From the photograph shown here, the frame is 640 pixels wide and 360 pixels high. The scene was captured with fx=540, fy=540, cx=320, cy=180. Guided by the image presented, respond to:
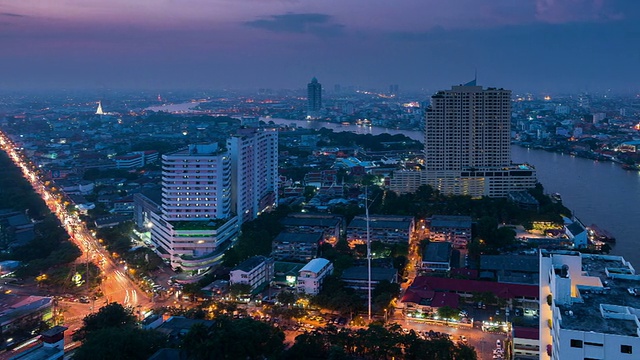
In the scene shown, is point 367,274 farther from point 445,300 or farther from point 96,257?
point 96,257

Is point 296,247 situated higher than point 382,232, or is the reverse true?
point 382,232

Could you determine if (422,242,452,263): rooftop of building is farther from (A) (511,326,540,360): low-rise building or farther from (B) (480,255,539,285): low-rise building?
(A) (511,326,540,360): low-rise building

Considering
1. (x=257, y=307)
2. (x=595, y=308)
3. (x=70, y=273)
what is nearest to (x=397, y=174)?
(x=257, y=307)

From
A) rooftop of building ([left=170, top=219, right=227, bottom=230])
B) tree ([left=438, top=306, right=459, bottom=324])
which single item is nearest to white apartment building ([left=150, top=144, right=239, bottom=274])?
rooftop of building ([left=170, top=219, right=227, bottom=230])

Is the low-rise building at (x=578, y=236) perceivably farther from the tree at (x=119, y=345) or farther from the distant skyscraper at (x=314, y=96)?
the distant skyscraper at (x=314, y=96)

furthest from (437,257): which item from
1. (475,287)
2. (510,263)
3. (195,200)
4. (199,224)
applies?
(195,200)
